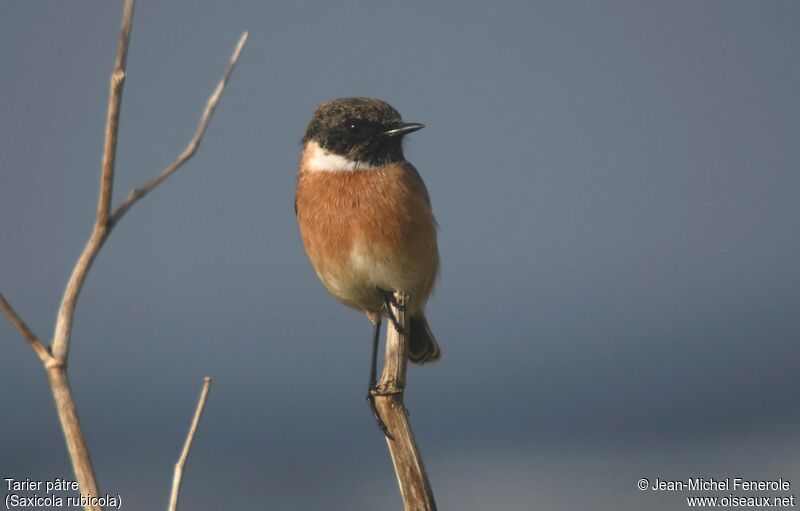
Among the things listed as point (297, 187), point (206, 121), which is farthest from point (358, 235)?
point (206, 121)

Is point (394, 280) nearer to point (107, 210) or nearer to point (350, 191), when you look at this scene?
point (350, 191)

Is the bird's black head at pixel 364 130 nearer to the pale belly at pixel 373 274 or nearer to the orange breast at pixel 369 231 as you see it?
the orange breast at pixel 369 231

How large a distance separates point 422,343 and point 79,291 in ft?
11.4

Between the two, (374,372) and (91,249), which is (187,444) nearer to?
(91,249)

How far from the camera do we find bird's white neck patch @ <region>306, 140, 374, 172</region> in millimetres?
4355

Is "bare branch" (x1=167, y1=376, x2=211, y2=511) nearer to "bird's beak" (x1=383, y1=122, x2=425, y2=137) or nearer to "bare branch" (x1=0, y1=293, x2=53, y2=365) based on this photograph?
"bare branch" (x1=0, y1=293, x2=53, y2=365)

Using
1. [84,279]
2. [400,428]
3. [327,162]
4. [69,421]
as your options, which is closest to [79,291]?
[84,279]

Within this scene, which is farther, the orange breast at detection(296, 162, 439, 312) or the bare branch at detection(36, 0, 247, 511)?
the orange breast at detection(296, 162, 439, 312)

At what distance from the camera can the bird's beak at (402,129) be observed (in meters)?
4.26

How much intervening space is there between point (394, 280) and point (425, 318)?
2.69 ft

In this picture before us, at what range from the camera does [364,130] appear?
4.39 meters

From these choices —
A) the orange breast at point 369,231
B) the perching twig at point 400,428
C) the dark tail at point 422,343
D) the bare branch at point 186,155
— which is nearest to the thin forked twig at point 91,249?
the bare branch at point 186,155

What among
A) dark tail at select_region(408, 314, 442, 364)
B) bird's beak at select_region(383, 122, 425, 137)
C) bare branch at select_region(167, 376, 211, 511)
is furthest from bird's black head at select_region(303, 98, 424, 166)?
bare branch at select_region(167, 376, 211, 511)

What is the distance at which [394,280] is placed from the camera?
423 centimetres
